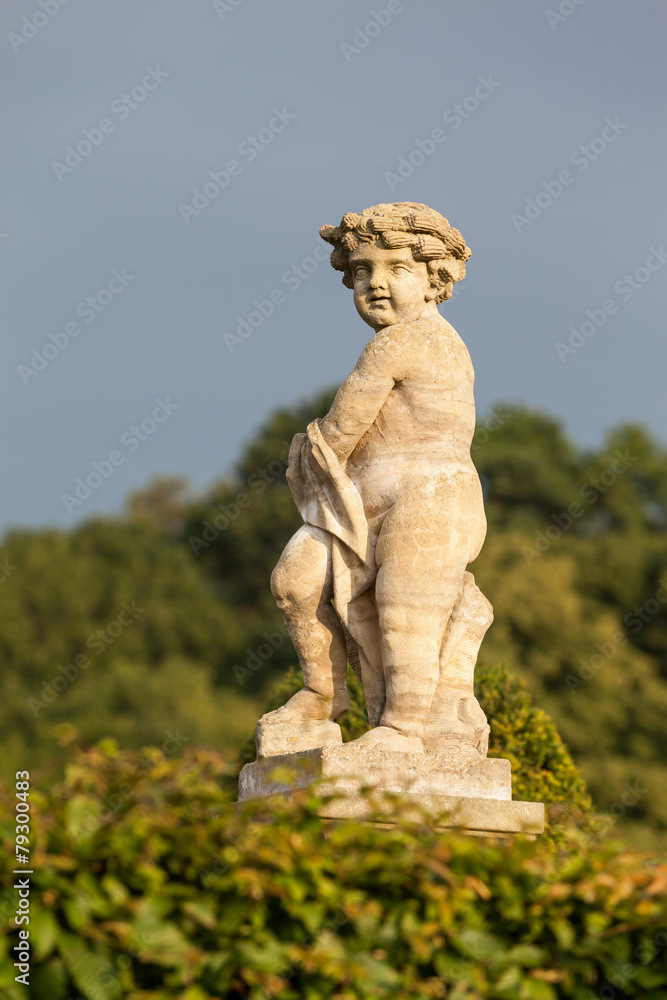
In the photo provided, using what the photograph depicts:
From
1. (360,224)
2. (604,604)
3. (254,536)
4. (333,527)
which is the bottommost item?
(333,527)

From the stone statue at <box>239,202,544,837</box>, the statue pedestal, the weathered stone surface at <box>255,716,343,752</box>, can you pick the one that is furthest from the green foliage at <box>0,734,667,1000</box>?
the weathered stone surface at <box>255,716,343,752</box>

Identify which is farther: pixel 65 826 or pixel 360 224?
pixel 360 224

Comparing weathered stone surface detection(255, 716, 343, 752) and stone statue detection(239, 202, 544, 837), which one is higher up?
stone statue detection(239, 202, 544, 837)

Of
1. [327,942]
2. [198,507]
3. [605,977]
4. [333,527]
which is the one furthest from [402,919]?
[198,507]

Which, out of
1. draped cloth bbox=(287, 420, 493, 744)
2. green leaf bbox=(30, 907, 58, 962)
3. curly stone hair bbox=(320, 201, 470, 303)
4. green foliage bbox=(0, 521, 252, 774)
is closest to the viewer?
green leaf bbox=(30, 907, 58, 962)

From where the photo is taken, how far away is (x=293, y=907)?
12.6 feet

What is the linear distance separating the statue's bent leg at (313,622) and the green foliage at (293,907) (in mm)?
2261

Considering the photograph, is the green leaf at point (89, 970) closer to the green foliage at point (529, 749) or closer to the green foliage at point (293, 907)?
the green foliage at point (293, 907)

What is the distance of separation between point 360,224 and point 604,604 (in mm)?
24177

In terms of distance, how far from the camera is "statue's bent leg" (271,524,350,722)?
6402 millimetres

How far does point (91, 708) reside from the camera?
2686cm

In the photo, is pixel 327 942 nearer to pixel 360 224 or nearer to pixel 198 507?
pixel 360 224

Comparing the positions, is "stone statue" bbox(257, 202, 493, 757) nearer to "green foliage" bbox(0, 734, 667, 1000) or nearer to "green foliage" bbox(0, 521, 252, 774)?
"green foliage" bbox(0, 734, 667, 1000)

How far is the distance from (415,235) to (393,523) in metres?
1.51
